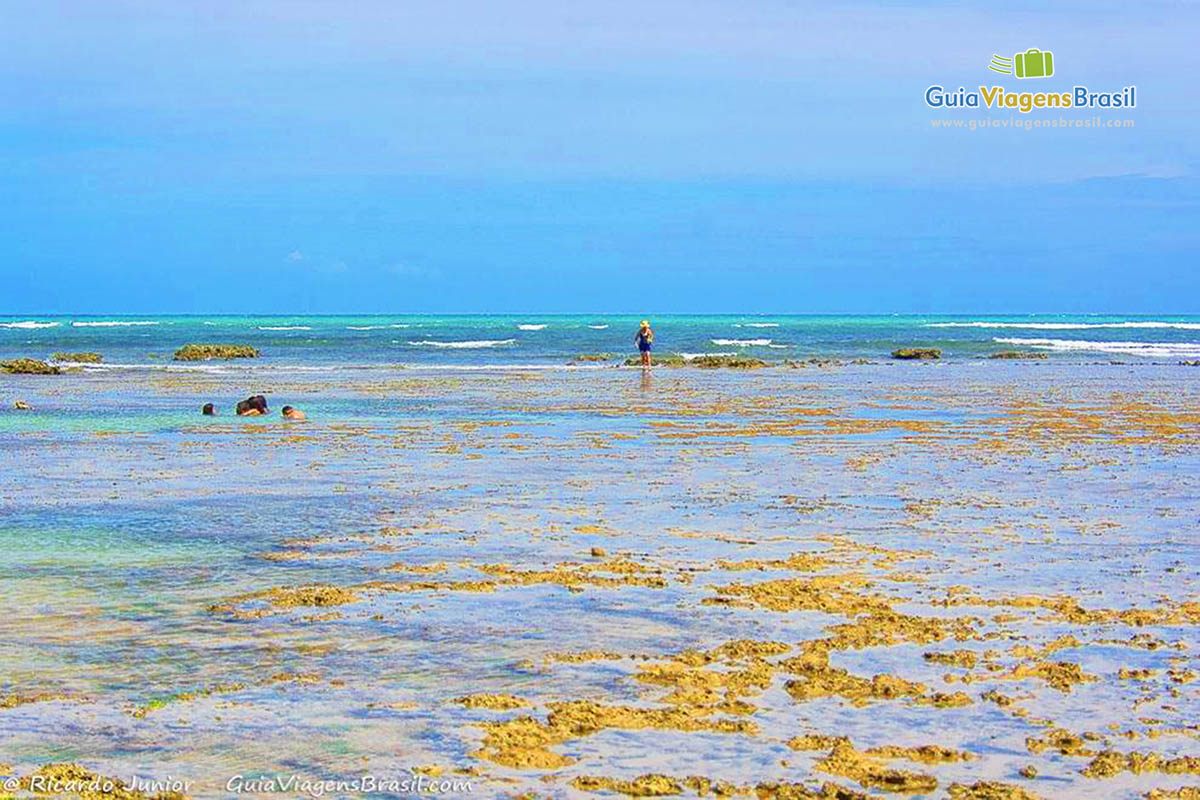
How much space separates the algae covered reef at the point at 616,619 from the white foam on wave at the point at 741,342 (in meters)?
58.2

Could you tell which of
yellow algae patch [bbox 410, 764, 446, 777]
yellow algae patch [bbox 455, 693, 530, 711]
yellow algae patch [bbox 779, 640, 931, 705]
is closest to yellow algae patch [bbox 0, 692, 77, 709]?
yellow algae patch [bbox 455, 693, 530, 711]

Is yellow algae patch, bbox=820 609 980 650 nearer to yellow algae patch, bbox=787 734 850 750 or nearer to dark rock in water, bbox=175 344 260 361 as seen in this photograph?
yellow algae patch, bbox=787 734 850 750

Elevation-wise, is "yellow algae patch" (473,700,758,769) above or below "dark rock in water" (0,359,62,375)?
below

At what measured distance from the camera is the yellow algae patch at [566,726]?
21.9ft

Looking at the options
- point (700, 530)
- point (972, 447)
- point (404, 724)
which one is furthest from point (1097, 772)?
point (972, 447)

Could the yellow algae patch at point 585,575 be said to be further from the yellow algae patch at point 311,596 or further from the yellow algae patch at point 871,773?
the yellow algae patch at point 871,773

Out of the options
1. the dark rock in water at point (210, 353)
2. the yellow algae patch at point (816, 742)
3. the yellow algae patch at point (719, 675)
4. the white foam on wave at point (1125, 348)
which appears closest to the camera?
the yellow algae patch at point (816, 742)

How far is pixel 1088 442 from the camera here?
70.6ft

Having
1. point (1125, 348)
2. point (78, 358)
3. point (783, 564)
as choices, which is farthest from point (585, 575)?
point (1125, 348)

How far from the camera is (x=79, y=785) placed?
6285mm

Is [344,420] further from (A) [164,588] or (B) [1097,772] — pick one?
(B) [1097,772]

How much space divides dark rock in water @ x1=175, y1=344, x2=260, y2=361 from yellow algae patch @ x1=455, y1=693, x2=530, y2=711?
5297cm

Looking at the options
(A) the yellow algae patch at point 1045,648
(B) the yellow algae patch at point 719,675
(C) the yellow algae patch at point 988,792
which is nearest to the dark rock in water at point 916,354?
A: (A) the yellow algae patch at point 1045,648

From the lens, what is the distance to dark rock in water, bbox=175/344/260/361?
5862 centimetres
